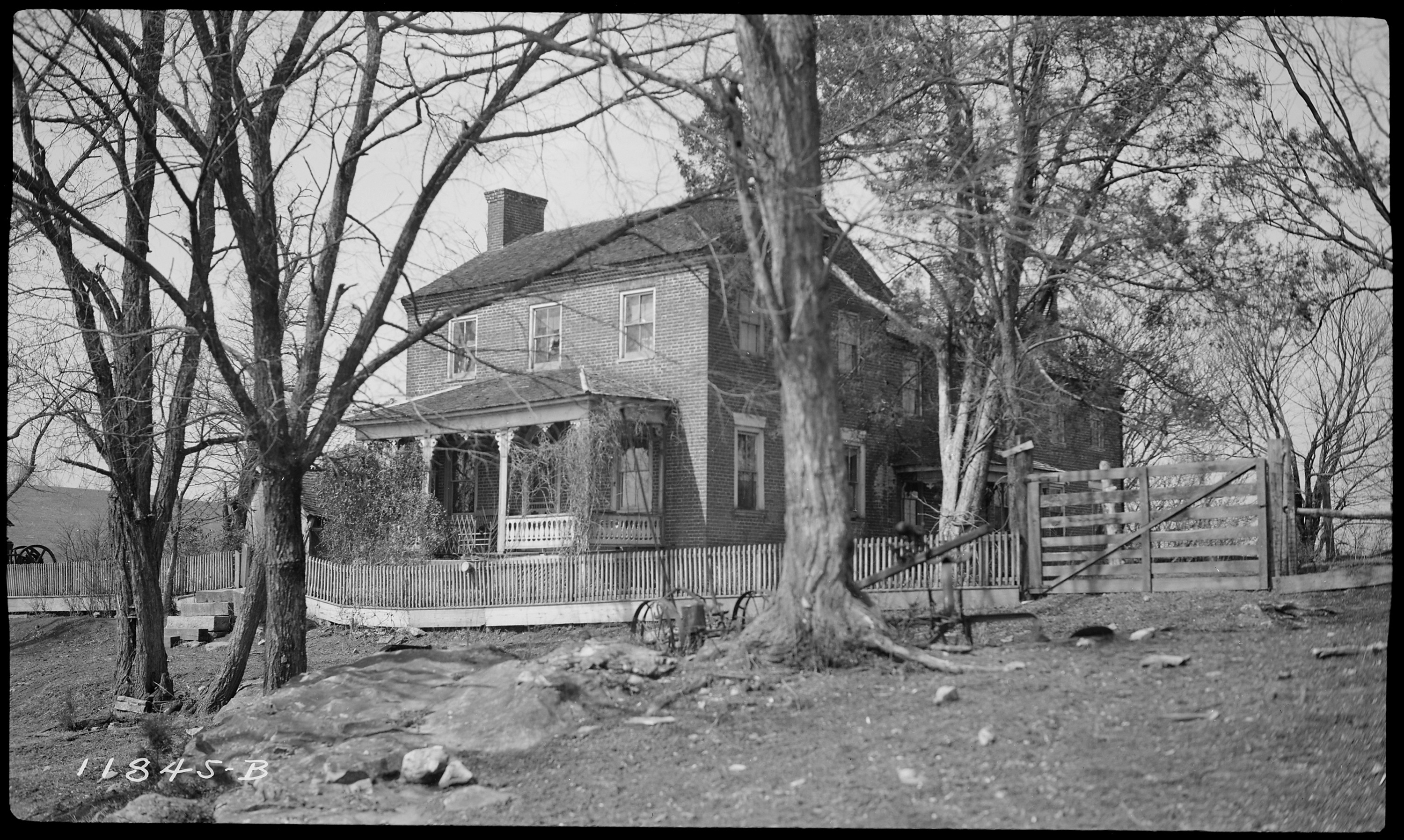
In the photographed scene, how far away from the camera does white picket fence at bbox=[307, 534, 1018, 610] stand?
1498 centimetres

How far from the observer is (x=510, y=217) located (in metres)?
26.4

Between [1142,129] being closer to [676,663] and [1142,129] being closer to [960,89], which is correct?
[960,89]

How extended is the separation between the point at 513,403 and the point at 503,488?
1.57 metres

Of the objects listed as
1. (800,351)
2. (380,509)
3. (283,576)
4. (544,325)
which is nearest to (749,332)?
(544,325)

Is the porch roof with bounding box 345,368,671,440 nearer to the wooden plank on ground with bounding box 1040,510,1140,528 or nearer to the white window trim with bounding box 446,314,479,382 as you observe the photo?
the white window trim with bounding box 446,314,479,382

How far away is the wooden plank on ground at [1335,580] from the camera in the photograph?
11.0 metres

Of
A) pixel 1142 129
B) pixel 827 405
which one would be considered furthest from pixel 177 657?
pixel 1142 129

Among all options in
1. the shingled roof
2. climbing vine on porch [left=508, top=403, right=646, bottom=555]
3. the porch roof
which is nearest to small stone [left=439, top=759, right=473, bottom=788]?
the shingled roof

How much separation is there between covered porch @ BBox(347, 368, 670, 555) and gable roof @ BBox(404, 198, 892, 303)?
6.97ft

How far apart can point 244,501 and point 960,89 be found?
51.9 ft

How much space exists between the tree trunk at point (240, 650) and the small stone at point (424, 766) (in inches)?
214

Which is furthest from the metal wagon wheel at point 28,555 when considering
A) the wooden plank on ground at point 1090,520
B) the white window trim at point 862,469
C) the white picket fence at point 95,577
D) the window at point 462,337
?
the wooden plank on ground at point 1090,520

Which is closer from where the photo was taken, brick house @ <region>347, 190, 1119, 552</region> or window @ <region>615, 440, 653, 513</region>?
brick house @ <region>347, 190, 1119, 552</region>

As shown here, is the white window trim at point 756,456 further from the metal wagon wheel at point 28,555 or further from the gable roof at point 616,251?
the metal wagon wheel at point 28,555
